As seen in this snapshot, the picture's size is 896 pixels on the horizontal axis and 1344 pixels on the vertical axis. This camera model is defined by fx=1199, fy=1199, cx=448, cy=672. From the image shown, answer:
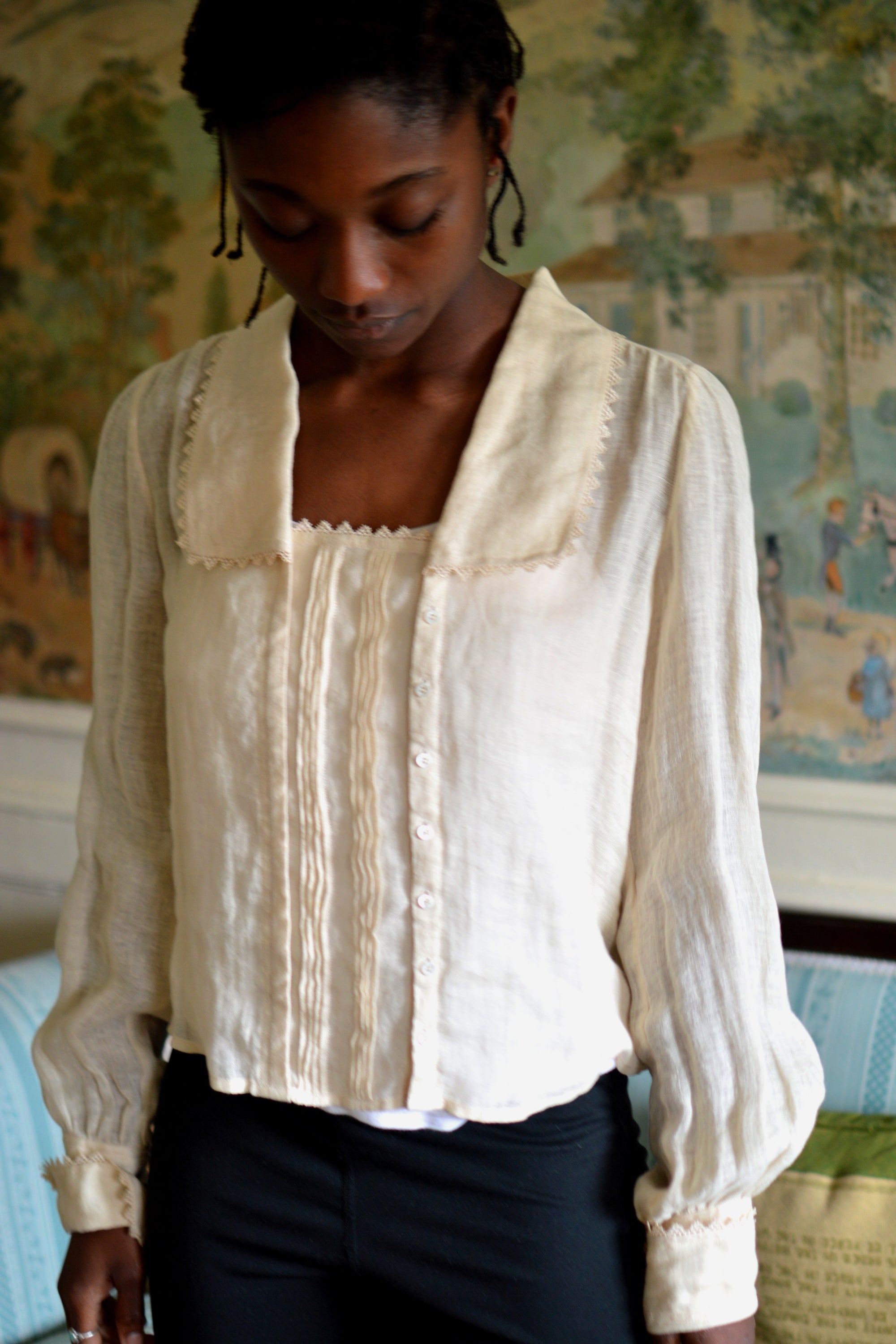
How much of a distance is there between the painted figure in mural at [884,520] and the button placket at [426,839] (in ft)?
3.76

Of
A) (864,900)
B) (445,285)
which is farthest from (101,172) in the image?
(864,900)

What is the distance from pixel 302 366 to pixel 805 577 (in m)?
1.07

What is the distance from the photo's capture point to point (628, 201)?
1.78m

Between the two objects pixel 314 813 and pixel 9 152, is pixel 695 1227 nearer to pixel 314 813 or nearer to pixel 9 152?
pixel 314 813

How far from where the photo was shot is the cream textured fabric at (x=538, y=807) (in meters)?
0.76

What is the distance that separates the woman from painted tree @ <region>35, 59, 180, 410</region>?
4.86 feet

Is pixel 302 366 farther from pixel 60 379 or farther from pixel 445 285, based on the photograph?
pixel 60 379

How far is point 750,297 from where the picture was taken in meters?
1.73

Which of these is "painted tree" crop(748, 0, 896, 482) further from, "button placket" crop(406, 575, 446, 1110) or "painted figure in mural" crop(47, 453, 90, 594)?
"painted figure in mural" crop(47, 453, 90, 594)

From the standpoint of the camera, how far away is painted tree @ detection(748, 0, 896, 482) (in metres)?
1.63

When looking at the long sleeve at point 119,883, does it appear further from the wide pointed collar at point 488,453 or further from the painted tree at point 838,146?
the painted tree at point 838,146

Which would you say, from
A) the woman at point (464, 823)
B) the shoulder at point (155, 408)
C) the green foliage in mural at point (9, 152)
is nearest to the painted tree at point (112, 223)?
the green foliage in mural at point (9, 152)

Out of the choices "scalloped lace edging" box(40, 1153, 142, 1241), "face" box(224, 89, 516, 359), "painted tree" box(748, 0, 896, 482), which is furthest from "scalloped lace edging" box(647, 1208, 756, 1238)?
"painted tree" box(748, 0, 896, 482)

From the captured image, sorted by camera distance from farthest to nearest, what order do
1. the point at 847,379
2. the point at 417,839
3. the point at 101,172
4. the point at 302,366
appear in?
1. the point at 101,172
2. the point at 847,379
3. the point at 302,366
4. the point at 417,839
